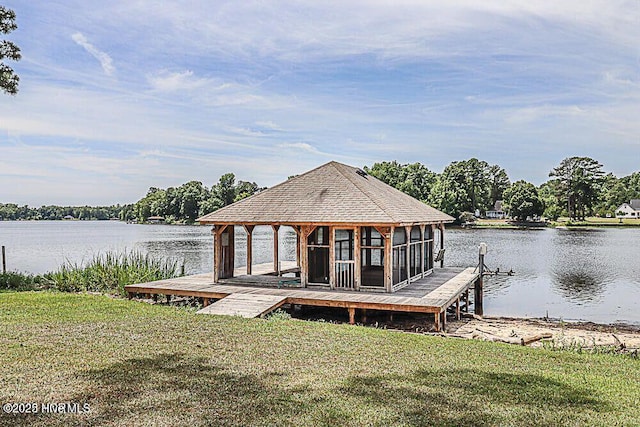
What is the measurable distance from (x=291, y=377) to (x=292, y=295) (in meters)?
6.79

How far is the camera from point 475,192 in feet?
299

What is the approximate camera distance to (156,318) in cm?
1005

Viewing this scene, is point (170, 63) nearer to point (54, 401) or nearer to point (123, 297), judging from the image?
point (123, 297)

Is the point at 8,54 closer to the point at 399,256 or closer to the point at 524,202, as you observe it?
the point at 399,256

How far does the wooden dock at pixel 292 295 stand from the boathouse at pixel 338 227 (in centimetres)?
51

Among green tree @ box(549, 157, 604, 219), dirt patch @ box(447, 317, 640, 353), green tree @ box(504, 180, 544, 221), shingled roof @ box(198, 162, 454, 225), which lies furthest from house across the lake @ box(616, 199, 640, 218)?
shingled roof @ box(198, 162, 454, 225)

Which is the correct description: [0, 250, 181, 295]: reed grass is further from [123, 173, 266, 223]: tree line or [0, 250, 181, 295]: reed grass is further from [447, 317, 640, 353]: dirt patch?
[123, 173, 266, 223]: tree line

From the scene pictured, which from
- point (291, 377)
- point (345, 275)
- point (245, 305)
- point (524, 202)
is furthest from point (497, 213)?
point (291, 377)

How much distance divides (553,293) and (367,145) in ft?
73.7

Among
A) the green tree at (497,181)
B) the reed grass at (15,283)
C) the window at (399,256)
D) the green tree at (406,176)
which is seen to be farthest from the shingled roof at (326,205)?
the green tree at (497,181)

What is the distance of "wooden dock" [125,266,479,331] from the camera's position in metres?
12.0

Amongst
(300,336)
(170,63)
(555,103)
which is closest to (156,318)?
(300,336)

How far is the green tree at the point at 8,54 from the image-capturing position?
A: 1612 centimetres

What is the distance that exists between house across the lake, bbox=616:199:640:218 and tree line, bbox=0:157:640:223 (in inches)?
64.8
